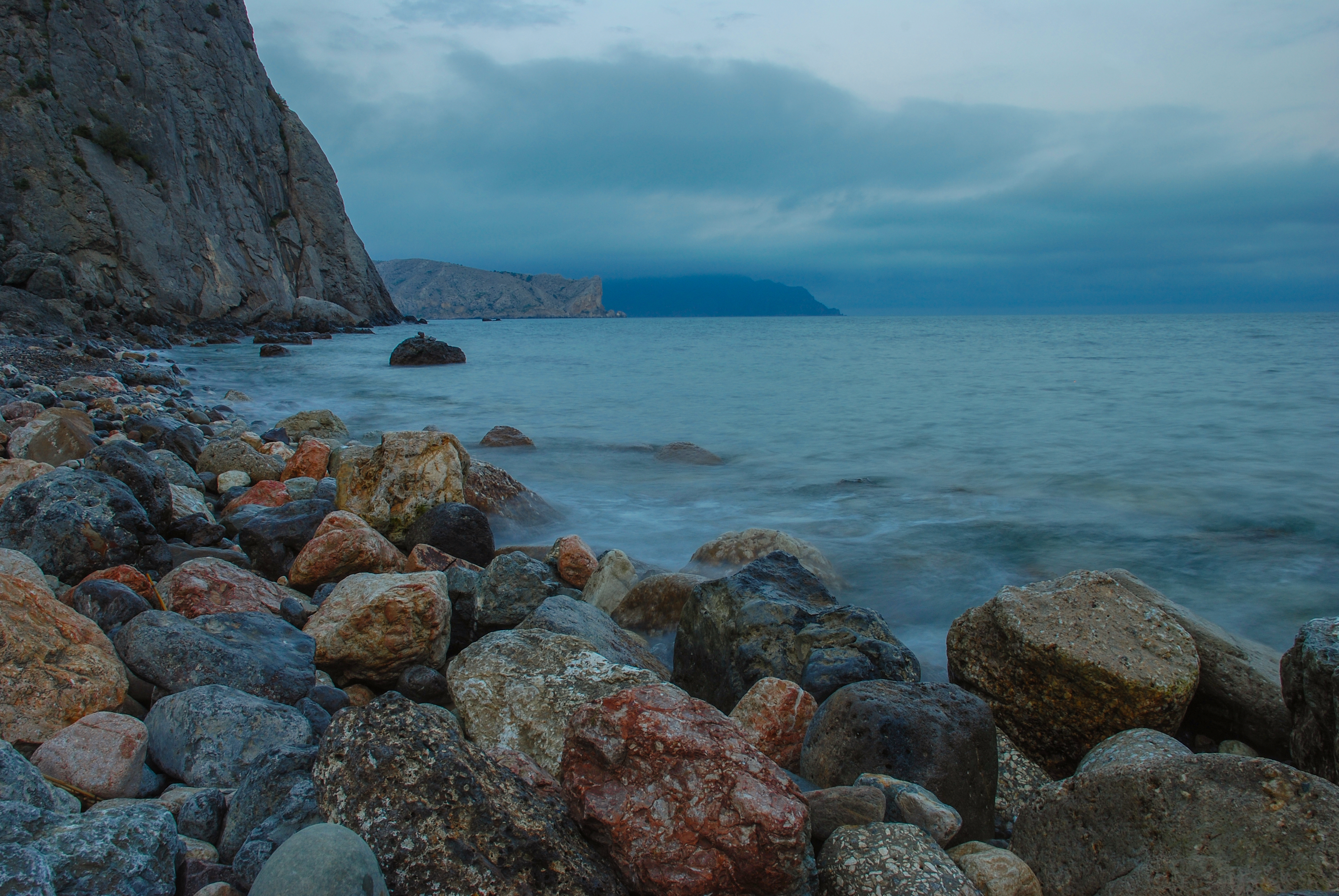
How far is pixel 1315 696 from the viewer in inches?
105

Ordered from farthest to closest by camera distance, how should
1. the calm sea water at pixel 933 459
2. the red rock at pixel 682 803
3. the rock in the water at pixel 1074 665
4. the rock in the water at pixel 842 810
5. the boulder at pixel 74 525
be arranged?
the calm sea water at pixel 933 459
the boulder at pixel 74 525
the rock in the water at pixel 1074 665
the rock in the water at pixel 842 810
the red rock at pixel 682 803

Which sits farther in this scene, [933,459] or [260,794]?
[933,459]

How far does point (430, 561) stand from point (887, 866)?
327 centimetres

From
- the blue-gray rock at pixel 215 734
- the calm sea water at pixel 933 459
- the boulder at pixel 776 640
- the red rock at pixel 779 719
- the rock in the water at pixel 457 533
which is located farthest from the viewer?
the calm sea water at pixel 933 459

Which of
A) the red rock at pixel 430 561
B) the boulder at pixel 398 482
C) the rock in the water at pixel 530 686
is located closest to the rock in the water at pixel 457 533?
the boulder at pixel 398 482

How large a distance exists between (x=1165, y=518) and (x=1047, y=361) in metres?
24.0

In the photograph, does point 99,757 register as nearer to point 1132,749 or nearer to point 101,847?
point 101,847

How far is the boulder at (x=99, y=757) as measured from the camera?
2076 millimetres

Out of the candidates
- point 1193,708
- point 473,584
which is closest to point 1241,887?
point 1193,708

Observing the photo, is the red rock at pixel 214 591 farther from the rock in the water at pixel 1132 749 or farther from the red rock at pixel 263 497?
the rock in the water at pixel 1132 749

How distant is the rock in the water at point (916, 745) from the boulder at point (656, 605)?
189 cm

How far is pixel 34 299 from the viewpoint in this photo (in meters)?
19.9

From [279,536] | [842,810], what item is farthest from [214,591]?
[842,810]

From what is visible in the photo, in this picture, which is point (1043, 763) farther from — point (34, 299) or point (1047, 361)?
point (1047, 361)
